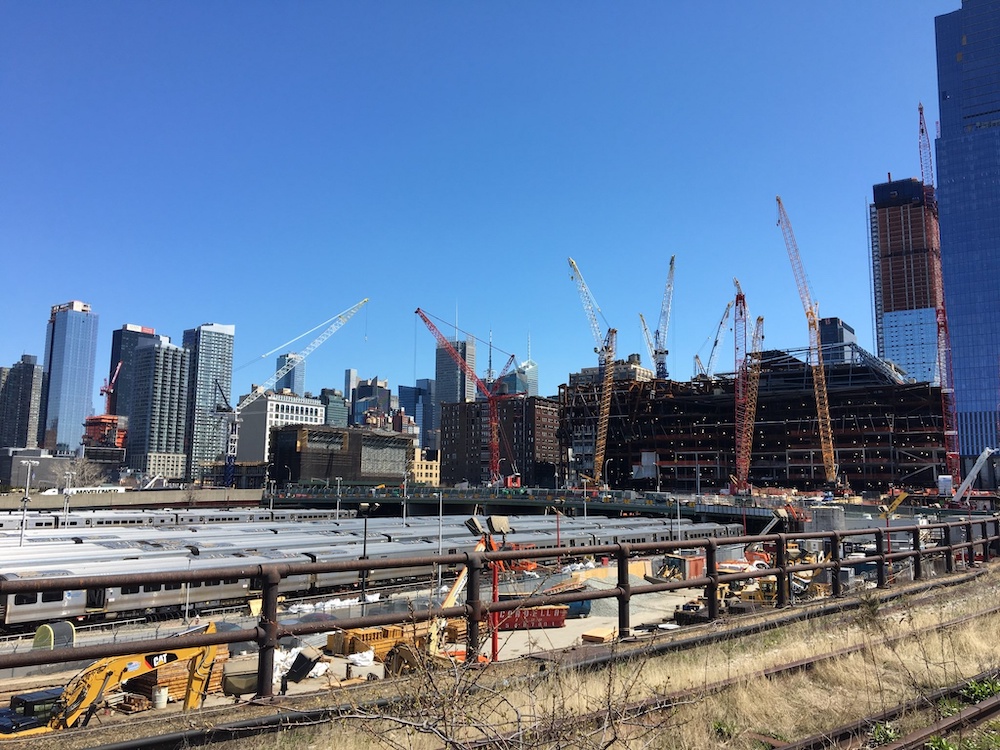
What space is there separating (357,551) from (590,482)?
123 meters

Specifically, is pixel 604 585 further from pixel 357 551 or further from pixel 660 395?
pixel 660 395

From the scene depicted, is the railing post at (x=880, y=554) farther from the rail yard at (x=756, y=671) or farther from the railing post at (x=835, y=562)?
the railing post at (x=835, y=562)

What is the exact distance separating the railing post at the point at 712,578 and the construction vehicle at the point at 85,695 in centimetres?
681

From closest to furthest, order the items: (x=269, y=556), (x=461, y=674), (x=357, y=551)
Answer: (x=461, y=674), (x=269, y=556), (x=357, y=551)

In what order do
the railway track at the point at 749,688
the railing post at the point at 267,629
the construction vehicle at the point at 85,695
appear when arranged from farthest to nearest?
the construction vehicle at the point at 85,695 → the railing post at the point at 267,629 → the railway track at the point at 749,688

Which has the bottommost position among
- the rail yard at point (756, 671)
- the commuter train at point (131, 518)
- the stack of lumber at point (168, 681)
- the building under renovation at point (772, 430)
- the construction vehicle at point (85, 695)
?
the commuter train at point (131, 518)

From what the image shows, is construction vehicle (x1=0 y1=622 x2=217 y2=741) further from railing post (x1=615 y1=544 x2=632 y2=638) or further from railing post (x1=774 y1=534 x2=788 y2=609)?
railing post (x1=774 y1=534 x2=788 y2=609)

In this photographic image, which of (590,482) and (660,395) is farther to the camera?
(660,395)

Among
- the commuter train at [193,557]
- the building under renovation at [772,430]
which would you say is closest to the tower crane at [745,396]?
the building under renovation at [772,430]

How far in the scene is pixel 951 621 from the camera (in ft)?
34.3

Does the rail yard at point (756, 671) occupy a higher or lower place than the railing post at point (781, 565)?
lower

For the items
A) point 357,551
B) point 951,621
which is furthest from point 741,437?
point 951,621

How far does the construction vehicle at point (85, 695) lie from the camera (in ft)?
38.4

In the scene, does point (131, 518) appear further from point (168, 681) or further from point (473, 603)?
point (473, 603)
